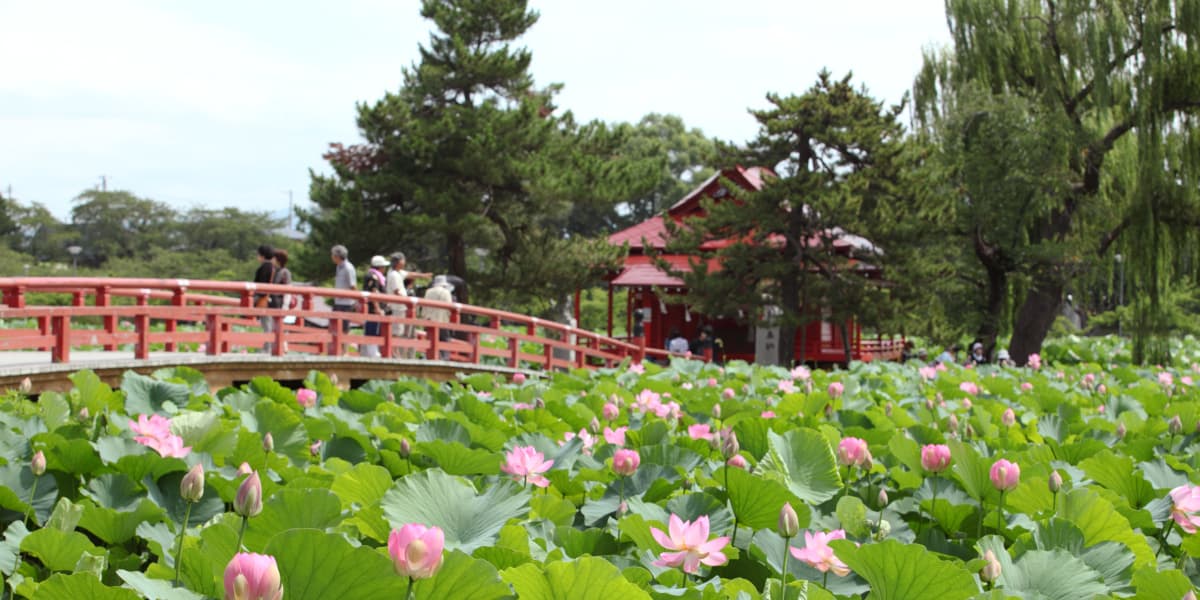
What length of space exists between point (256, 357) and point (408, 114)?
8550 mm

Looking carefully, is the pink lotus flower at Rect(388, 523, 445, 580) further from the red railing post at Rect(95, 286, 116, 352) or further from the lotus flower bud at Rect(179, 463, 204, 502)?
the red railing post at Rect(95, 286, 116, 352)

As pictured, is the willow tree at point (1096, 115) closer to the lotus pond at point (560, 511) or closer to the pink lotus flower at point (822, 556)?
the lotus pond at point (560, 511)

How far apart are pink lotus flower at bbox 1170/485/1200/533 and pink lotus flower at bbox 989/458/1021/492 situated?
0.25 metres

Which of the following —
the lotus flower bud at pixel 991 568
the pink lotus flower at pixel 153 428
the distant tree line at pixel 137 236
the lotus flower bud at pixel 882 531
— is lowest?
the lotus flower bud at pixel 882 531

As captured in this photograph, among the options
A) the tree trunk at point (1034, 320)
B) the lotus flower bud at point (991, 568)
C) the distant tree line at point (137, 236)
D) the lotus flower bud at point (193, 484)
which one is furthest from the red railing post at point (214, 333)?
the distant tree line at point (137, 236)

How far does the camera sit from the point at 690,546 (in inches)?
50.7

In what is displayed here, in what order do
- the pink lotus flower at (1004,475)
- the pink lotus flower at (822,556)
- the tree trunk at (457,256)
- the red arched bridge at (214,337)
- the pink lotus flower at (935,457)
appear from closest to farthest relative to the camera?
the pink lotus flower at (822,556) < the pink lotus flower at (1004,475) < the pink lotus flower at (935,457) < the red arched bridge at (214,337) < the tree trunk at (457,256)

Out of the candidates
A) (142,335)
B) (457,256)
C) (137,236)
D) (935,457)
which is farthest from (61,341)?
(137,236)

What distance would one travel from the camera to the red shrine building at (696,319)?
1900 cm

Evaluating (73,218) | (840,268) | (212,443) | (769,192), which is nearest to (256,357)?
(212,443)

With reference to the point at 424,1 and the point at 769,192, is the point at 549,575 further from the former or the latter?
the point at 424,1

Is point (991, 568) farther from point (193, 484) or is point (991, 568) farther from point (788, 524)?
point (193, 484)

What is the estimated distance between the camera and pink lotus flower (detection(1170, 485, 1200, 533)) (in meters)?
1.66

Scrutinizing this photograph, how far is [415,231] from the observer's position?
54.0 feet
